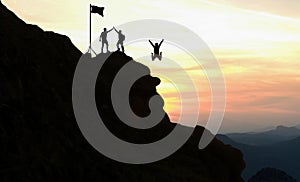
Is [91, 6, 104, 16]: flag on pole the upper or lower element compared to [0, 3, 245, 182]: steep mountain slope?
upper

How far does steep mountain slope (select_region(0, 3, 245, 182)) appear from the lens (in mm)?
29797

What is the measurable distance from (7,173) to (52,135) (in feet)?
20.4

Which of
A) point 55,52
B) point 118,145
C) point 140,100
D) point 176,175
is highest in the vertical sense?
point 55,52

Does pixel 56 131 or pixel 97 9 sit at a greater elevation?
pixel 97 9

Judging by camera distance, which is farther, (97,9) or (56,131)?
(97,9)

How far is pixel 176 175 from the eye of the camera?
39.8 meters

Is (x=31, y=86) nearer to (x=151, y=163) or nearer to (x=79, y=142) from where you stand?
(x=79, y=142)

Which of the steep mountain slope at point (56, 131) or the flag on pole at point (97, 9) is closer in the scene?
the steep mountain slope at point (56, 131)

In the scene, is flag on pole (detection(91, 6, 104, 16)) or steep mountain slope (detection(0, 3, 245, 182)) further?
flag on pole (detection(91, 6, 104, 16))

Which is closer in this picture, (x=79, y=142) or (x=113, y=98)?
(x=79, y=142)

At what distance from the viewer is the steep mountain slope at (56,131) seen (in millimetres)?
29797

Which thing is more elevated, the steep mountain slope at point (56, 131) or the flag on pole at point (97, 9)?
the flag on pole at point (97, 9)

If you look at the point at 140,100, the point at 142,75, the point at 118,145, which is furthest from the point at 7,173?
the point at 142,75

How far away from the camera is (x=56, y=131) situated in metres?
33.3
